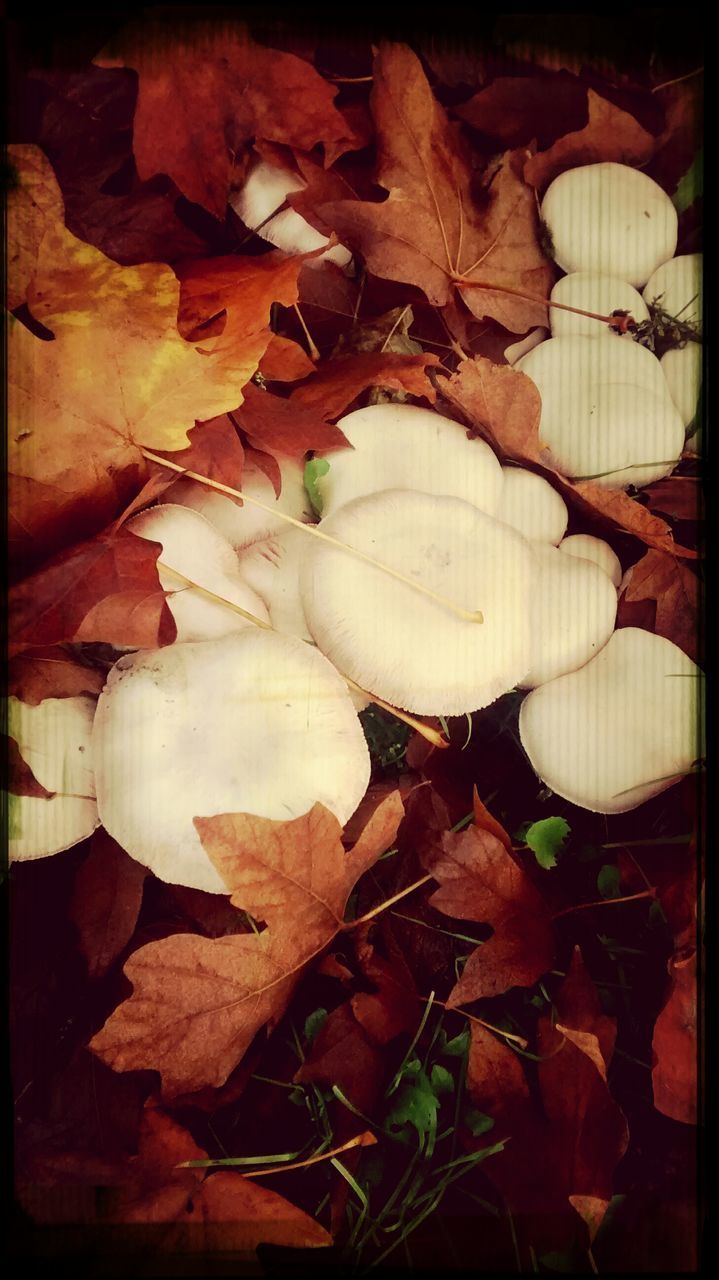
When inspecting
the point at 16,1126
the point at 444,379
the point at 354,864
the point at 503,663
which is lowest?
the point at 16,1126

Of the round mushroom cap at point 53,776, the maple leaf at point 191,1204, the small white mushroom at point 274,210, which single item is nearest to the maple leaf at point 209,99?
the small white mushroom at point 274,210

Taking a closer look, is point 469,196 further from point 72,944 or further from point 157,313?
point 72,944

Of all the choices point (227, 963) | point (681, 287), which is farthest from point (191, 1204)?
point (681, 287)

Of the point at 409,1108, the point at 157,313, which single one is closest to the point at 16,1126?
the point at 409,1108

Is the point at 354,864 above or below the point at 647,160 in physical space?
below

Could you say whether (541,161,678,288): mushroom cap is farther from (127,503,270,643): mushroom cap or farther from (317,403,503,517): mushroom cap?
(127,503,270,643): mushroom cap

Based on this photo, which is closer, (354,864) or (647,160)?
(354,864)
